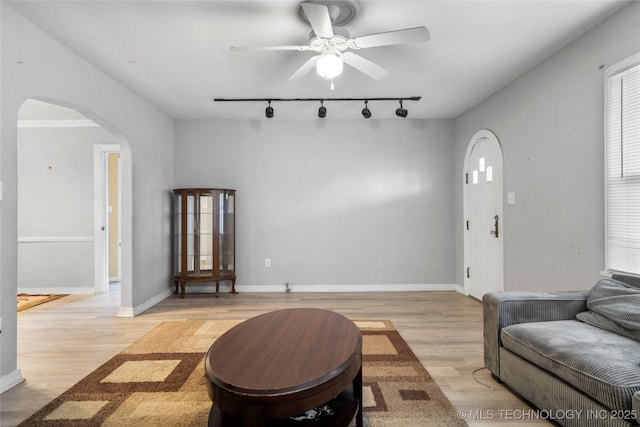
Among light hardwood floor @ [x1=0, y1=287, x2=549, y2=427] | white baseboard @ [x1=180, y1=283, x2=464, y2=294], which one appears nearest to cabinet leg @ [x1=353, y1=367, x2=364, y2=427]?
light hardwood floor @ [x1=0, y1=287, x2=549, y2=427]

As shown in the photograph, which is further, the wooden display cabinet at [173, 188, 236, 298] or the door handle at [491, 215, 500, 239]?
the wooden display cabinet at [173, 188, 236, 298]

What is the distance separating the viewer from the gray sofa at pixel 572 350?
1377 mm

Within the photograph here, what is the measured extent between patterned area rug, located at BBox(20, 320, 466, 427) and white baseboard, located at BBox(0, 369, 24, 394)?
401 millimetres

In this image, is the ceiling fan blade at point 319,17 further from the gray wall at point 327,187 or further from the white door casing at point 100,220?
the white door casing at point 100,220

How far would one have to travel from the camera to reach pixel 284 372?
134 cm

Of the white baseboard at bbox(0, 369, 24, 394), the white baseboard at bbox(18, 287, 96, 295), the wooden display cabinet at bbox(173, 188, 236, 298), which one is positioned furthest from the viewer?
the white baseboard at bbox(18, 287, 96, 295)

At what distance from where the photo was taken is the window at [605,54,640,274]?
2115mm

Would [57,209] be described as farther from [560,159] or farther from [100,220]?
[560,159]

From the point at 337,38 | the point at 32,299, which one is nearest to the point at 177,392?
the point at 337,38

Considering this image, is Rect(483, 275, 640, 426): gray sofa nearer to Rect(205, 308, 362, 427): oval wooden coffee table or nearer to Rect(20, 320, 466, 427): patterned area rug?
Rect(20, 320, 466, 427): patterned area rug

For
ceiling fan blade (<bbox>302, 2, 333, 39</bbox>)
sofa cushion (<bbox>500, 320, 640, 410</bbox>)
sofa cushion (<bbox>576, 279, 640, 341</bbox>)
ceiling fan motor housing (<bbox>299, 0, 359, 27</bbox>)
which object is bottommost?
sofa cushion (<bbox>500, 320, 640, 410</bbox>)

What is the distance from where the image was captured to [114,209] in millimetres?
5723

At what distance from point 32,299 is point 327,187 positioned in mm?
4231

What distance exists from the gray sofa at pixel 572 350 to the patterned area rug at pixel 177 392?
471 millimetres
